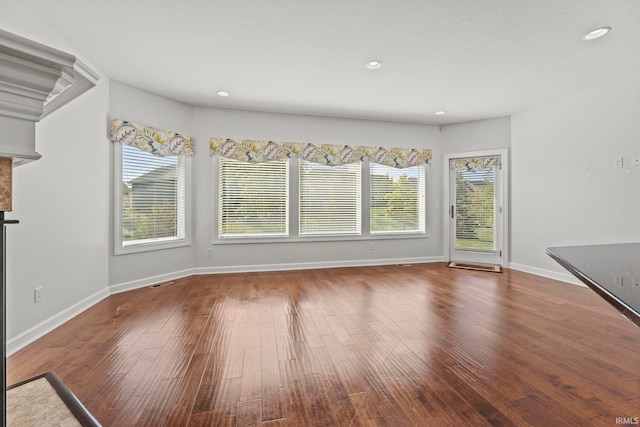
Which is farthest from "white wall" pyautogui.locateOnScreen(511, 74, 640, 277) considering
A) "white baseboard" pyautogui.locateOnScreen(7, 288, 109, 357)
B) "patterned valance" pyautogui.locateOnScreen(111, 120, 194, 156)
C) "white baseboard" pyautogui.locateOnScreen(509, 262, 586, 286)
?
"white baseboard" pyautogui.locateOnScreen(7, 288, 109, 357)

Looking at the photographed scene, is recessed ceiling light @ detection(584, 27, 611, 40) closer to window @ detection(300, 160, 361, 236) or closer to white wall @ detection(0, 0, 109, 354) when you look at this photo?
window @ detection(300, 160, 361, 236)

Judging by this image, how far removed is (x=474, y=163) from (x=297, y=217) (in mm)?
3407

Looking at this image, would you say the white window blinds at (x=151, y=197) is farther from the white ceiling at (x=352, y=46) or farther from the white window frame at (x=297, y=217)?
the white ceiling at (x=352, y=46)

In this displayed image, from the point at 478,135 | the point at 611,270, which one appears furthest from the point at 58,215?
the point at 478,135

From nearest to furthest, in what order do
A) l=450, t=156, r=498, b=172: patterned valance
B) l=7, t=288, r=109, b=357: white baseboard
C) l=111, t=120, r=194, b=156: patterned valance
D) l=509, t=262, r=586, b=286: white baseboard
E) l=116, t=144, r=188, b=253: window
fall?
l=7, t=288, r=109, b=357: white baseboard → l=111, t=120, r=194, b=156: patterned valance → l=116, t=144, r=188, b=253: window → l=509, t=262, r=586, b=286: white baseboard → l=450, t=156, r=498, b=172: patterned valance

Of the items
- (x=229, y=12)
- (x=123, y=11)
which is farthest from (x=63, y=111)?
(x=229, y=12)

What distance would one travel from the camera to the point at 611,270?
39.3 inches

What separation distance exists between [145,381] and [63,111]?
8.65 ft

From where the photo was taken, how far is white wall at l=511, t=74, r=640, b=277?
11.7 ft

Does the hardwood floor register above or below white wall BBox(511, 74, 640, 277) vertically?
below

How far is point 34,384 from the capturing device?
5.87 ft

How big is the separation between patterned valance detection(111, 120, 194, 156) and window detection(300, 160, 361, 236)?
1.89 meters

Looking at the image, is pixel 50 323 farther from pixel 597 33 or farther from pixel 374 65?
pixel 597 33

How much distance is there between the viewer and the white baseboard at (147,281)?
A: 373cm
